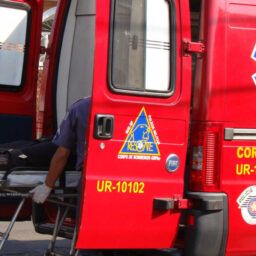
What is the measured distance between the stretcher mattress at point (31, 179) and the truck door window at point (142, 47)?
0.79 metres

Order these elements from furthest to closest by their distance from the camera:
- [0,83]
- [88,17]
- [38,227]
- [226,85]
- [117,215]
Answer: [0,83], [88,17], [38,227], [226,85], [117,215]

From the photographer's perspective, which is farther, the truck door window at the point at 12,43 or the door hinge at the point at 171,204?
the truck door window at the point at 12,43

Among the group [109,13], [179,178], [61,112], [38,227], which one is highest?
[109,13]

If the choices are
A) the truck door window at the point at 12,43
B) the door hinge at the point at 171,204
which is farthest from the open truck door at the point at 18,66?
the door hinge at the point at 171,204

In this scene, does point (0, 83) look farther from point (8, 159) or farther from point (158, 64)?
point (158, 64)

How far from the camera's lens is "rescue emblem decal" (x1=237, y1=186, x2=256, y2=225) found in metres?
4.68

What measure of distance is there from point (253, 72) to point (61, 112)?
202 centimetres

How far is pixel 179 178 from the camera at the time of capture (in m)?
4.57

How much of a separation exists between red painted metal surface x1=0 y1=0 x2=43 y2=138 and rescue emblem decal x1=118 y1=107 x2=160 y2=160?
2071 mm

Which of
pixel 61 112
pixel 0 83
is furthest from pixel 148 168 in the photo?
pixel 0 83

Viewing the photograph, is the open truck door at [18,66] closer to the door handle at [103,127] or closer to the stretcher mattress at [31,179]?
the stretcher mattress at [31,179]

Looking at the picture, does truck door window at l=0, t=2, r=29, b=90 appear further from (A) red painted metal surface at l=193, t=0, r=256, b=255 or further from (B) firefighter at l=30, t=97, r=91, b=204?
(A) red painted metal surface at l=193, t=0, r=256, b=255

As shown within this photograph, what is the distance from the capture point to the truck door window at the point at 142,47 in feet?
14.4

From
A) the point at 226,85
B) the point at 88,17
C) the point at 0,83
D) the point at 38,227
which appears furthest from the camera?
the point at 0,83
